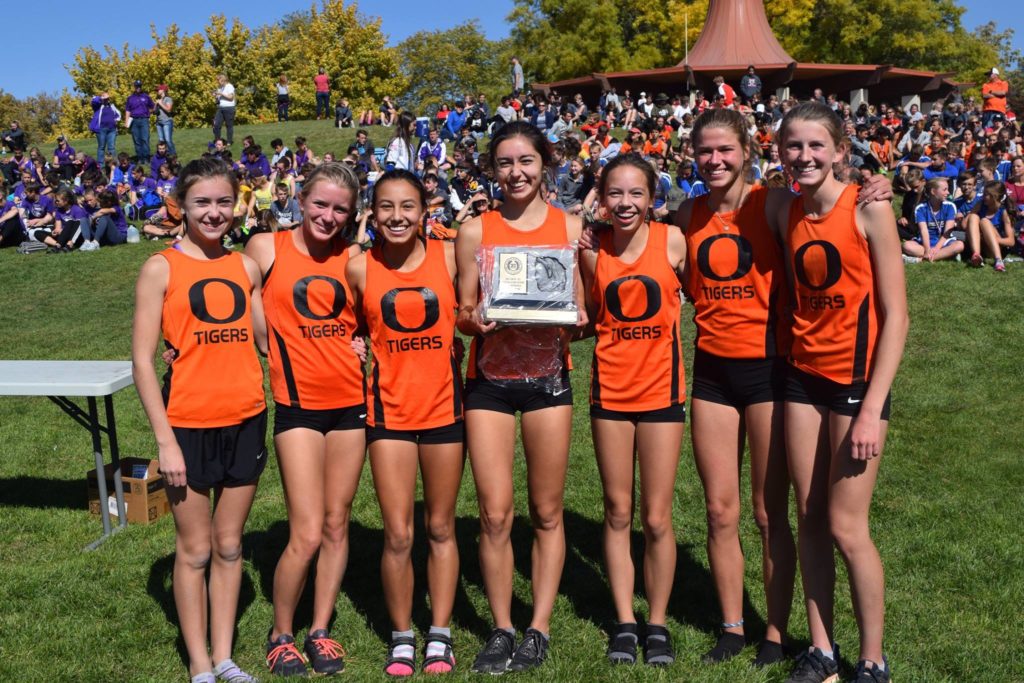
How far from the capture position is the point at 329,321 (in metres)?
4.06

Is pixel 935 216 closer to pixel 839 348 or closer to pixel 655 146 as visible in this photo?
pixel 655 146

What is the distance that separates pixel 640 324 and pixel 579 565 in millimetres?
1878

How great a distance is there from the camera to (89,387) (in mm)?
5344

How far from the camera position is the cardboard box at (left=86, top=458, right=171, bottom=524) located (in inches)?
242

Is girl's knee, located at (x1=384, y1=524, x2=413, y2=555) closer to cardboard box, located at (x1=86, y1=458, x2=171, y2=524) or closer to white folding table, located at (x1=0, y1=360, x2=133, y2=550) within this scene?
white folding table, located at (x1=0, y1=360, x2=133, y2=550)

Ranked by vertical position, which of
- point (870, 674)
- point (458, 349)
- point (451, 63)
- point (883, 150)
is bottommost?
point (870, 674)

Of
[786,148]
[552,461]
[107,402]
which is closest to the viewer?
[786,148]

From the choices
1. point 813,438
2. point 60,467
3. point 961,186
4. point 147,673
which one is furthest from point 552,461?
point 961,186

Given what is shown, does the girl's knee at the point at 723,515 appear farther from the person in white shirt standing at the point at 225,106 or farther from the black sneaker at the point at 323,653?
the person in white shirt standing at the point at 225,106

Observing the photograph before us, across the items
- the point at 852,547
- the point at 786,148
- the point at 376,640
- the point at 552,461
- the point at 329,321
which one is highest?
the point at 786,148

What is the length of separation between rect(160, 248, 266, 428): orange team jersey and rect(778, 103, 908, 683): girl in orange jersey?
226cm

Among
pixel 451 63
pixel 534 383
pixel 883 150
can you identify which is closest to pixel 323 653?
pixel 534 383

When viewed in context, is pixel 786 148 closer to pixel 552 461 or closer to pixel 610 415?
pixel 610 415

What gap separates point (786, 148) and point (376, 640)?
9.54ft
